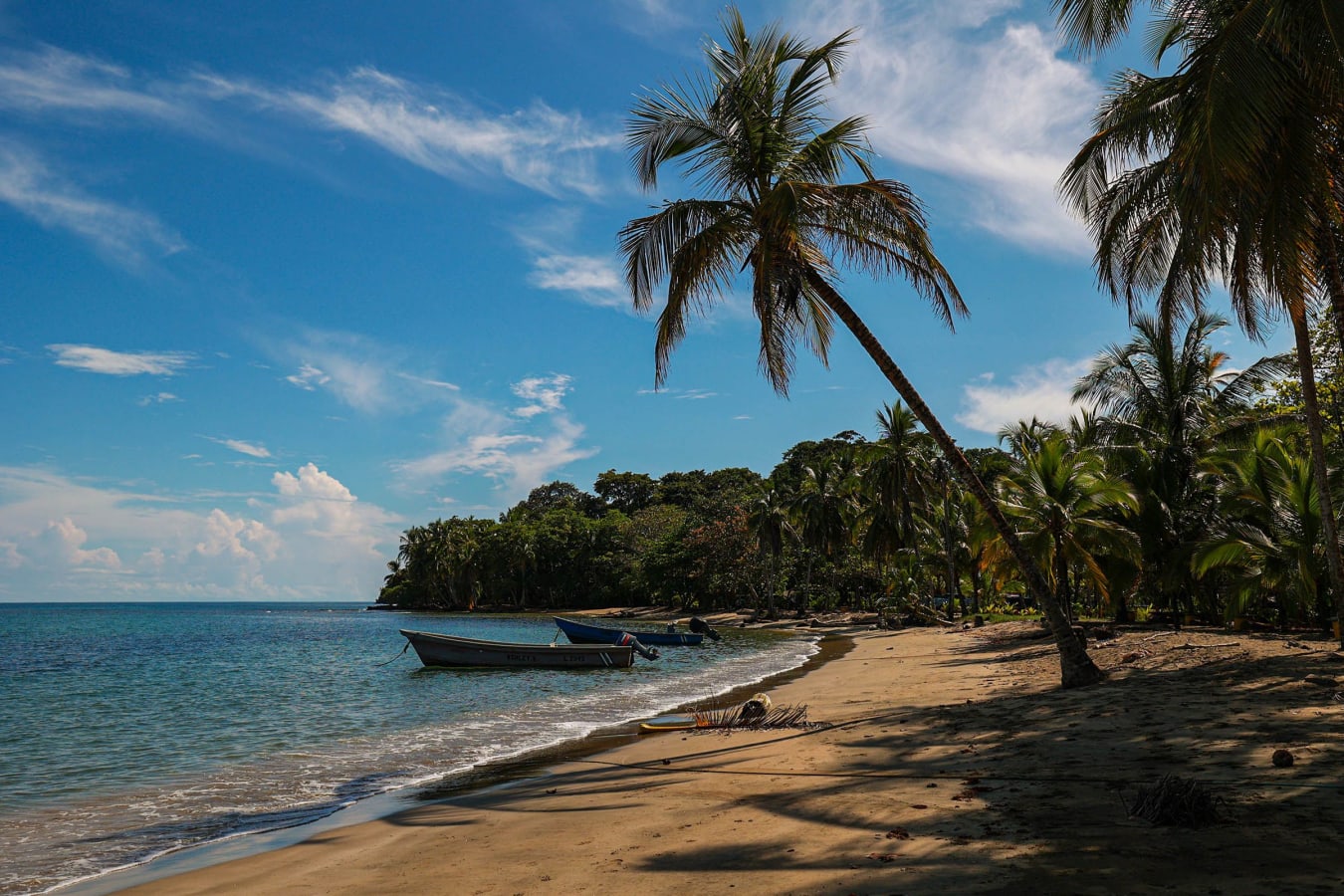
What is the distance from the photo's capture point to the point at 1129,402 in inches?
939

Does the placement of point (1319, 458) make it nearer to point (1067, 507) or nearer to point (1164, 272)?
point (1164, 272)

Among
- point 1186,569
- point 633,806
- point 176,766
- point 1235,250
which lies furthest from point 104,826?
point 1186,569

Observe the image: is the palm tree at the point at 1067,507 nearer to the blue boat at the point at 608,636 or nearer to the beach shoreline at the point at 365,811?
the beach shoreline at the point at 365,811

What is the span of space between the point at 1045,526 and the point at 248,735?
19.6 m

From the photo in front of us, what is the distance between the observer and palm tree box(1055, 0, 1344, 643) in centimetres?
714

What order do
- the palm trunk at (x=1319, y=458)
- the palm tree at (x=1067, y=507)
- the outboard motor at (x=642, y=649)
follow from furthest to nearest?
the outboard motor at (x=642, y=649) → the palm tree at (x=1067, y=507) → the palm trunk at (x=1319, y=458)

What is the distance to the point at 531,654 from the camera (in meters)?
26.1

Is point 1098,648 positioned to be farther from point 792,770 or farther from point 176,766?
point 176,766

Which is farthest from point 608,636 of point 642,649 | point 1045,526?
point 1045,526

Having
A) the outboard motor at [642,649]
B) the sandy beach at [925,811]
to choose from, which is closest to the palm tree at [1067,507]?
the sandy beach at [925,811]

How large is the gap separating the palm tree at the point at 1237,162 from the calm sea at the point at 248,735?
446 inches

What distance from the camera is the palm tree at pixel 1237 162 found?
7141 millimetres

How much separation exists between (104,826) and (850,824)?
324 inches

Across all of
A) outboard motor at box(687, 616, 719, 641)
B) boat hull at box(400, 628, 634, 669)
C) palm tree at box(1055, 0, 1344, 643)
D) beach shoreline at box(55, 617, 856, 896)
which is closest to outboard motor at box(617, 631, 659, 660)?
boat hull at box(400, 628, 634, 669)
